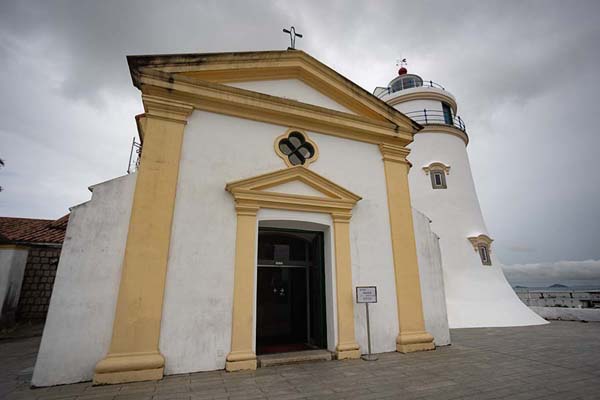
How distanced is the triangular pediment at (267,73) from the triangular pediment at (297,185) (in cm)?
193

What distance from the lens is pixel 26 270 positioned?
11.0 meters

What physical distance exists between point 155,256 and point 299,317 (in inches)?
158

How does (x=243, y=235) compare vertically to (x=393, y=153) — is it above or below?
below

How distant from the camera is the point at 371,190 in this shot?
24.0 feet

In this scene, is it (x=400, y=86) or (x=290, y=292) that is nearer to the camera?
(x=290, y=292)

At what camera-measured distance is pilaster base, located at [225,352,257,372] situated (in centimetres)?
499

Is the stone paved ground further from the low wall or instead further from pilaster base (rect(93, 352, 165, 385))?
the low wall

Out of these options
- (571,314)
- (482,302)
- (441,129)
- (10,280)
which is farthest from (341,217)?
(571,314)

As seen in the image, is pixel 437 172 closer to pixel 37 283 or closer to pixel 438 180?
pixel 438 180

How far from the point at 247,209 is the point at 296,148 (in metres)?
2.08

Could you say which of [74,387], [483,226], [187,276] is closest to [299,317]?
[187,276]

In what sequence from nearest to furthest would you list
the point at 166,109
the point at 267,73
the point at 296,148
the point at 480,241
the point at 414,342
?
the point at 166,109
the point at 414,342
the point at 296,148
the point at 267,73
the point at 480,241

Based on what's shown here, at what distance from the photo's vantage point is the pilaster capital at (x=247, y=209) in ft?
19.0

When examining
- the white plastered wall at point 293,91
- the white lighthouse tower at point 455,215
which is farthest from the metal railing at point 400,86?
the white plastered wall at point 293,91
